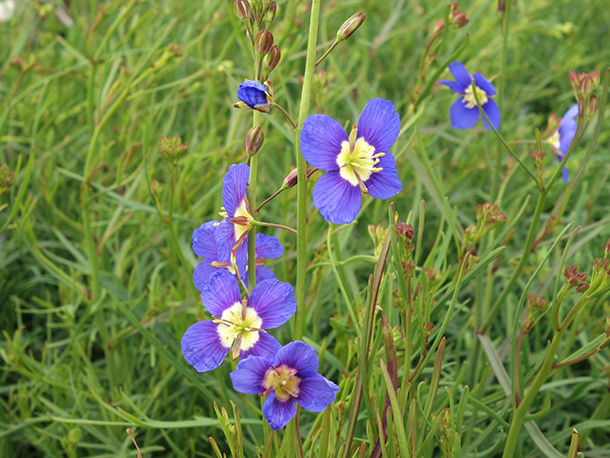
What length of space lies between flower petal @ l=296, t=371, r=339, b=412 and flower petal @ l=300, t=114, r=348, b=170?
212mm

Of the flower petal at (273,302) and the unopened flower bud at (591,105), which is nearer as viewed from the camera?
the flower petal at (273,302)

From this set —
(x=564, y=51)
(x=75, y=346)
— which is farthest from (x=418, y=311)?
(x=564, y=51)

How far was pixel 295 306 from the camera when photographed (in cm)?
57

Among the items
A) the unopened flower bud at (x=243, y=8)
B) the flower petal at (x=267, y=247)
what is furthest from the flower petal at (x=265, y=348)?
the unopened flower bud at (x=243, y=8)

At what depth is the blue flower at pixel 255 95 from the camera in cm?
52

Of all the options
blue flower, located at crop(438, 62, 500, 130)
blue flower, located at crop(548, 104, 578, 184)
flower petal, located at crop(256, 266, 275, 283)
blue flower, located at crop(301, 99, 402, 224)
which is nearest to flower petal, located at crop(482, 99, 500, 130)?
blue flower, located at crop(438, 62, 500, 130)

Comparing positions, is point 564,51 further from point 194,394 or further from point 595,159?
point 194,394

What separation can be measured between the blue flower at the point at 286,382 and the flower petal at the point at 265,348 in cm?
2

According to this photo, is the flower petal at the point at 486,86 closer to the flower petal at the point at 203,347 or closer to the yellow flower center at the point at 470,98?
the yellow flower center at the point at 470,98

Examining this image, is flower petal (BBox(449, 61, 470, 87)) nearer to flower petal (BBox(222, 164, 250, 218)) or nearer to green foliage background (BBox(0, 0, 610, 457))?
green foliage background (BBox(0, 0, 610, 457))

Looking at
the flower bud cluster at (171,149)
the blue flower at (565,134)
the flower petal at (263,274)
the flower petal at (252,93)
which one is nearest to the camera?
the flower petal at (252,93)

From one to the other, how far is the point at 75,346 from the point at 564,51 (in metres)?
1.82

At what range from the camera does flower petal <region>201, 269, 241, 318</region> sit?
589mm

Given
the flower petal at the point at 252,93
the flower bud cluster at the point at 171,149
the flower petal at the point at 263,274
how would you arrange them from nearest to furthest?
the flower petal at the point at 252,93 → the flower petal at the point at 263,274 → the flower bud cluster at the point at 171,149
